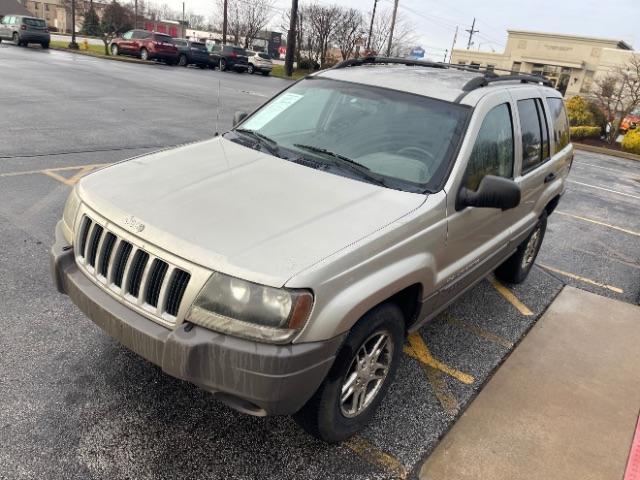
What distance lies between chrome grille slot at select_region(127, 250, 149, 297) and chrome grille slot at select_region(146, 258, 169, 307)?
0.23 feet

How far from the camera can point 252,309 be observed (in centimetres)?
217

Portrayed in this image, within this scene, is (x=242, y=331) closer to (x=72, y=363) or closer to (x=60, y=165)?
(x=72, y=363)

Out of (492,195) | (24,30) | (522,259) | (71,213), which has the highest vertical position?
(492,195)

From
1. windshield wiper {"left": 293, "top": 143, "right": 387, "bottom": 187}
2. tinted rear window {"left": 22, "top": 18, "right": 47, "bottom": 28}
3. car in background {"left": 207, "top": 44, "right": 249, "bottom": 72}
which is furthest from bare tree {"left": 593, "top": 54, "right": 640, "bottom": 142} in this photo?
tinted rear window {"left": 22, "top": 18, "right": 47, "bottom": 28}

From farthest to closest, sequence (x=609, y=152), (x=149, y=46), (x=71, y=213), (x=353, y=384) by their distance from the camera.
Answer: (x=149, y=46) < (x=609, y=152) < (x=71, y=213) < (x=353, y=384)

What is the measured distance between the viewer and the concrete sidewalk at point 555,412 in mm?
2883

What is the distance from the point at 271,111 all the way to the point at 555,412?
2.89m

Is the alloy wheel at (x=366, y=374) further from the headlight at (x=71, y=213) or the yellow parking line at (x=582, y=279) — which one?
the yellow parking line at (x=582, y=279)

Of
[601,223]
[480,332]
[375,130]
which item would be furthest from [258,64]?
[375,130]

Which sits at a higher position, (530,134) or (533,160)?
(530,134)

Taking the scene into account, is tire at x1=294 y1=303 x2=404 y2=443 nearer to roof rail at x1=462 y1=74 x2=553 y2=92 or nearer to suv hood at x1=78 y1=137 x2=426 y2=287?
suv hood at x1=78 y1=137 x2=426 y2=287

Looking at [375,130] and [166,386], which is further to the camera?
[375,130]

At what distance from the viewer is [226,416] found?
9.51 feet

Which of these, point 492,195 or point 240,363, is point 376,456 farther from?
point 492,195
